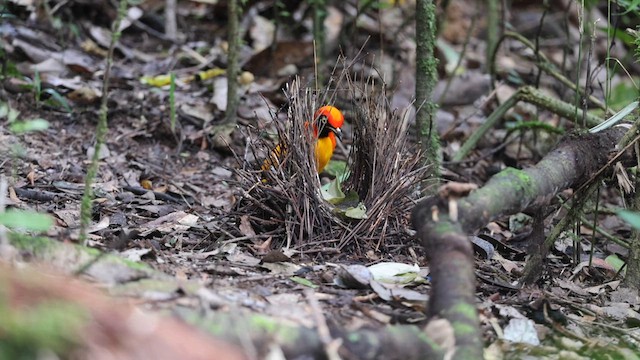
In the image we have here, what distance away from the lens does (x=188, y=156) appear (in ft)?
16.7

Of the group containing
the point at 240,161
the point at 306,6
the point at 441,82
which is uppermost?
the point at 306,6

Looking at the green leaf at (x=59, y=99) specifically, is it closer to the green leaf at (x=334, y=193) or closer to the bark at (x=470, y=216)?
the green leaf at (x=334, y=193)

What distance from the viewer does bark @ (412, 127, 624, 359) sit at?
7.09 feet

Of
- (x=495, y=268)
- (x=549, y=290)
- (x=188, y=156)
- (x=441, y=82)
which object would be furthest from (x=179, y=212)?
(x=441, y=82)

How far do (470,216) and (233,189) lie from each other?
214 centimetres

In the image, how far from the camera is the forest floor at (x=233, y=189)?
8.45 ft

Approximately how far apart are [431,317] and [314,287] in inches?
26.9

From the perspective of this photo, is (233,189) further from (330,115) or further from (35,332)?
(35,332)

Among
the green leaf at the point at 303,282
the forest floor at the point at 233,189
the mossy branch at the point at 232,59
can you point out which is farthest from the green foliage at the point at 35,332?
the mossy branch at the point at 232,59

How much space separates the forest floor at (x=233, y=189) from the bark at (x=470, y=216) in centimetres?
32

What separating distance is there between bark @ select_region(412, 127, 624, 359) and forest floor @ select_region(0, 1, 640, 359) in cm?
32

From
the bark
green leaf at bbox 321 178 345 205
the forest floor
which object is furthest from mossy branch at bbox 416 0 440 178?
the bark

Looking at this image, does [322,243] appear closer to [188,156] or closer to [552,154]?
[552,154]

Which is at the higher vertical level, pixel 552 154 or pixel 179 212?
pixel 552 154
